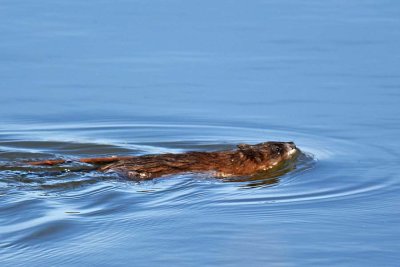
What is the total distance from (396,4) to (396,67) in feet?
8.46

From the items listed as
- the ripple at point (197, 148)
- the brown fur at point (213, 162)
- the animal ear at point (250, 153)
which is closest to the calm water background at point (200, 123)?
the ripple at point (197, 148)

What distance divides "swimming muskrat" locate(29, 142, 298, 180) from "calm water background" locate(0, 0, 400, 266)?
14 cm

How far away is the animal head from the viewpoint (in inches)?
377

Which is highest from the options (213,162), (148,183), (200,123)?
(200,123)

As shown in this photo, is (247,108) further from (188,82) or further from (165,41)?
(165,41)

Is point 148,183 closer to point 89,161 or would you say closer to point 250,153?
point 89,161

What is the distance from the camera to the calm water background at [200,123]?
7328mm

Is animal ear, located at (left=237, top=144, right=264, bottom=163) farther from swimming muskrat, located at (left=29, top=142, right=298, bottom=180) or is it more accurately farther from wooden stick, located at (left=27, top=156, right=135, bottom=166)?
wooden stick, located at (left=27, top=156, right=135, bottom=166)

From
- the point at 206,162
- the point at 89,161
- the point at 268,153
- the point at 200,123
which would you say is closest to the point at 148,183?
the point at 206,162

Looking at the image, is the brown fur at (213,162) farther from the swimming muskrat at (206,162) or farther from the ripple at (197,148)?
the ripple at (197,148)

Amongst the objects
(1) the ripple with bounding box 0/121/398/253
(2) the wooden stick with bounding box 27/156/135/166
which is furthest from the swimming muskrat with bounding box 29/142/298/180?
(1) the ripple with bounding box 0/121/398/253

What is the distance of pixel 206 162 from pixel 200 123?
142cm

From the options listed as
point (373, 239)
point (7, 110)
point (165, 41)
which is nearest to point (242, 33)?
point (165, 41)

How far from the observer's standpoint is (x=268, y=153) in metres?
9.69
